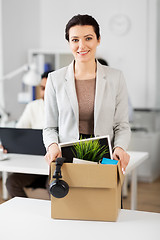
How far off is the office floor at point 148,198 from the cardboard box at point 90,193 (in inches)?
82.7

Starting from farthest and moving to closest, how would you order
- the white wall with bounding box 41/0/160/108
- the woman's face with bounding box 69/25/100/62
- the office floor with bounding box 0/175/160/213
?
the white wall with bounding box 41/0/160/108 < the office floor with bounding box 0/175/160/213 < the woman's face with bounding box 69/25/100/62

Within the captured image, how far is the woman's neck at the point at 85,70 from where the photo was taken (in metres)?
1.71

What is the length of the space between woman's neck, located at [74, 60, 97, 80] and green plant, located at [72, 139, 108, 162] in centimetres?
40

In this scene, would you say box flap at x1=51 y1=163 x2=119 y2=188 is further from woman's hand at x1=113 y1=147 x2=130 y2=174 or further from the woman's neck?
the woman's neck

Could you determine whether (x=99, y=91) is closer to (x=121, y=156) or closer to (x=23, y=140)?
(x=121, y=156)

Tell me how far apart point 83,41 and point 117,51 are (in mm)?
3252

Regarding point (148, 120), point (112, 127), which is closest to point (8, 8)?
point (148, 120)

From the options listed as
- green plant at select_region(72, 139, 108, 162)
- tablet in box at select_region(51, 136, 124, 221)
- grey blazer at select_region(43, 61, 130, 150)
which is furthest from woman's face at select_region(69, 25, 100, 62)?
tablet in box at select_region(51, 136, 124, 221)

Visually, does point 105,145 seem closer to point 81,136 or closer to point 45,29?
point 81,136

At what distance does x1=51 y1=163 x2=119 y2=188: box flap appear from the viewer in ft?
4.33

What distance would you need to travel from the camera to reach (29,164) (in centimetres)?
225

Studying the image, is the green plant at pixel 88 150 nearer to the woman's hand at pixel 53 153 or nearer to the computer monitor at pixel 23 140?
the woman's hand at pixel 53 153

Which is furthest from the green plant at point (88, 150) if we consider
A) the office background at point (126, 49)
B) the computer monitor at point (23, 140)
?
the office background at point (126, 49)

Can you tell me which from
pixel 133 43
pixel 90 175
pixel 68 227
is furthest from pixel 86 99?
pixel 133 43
